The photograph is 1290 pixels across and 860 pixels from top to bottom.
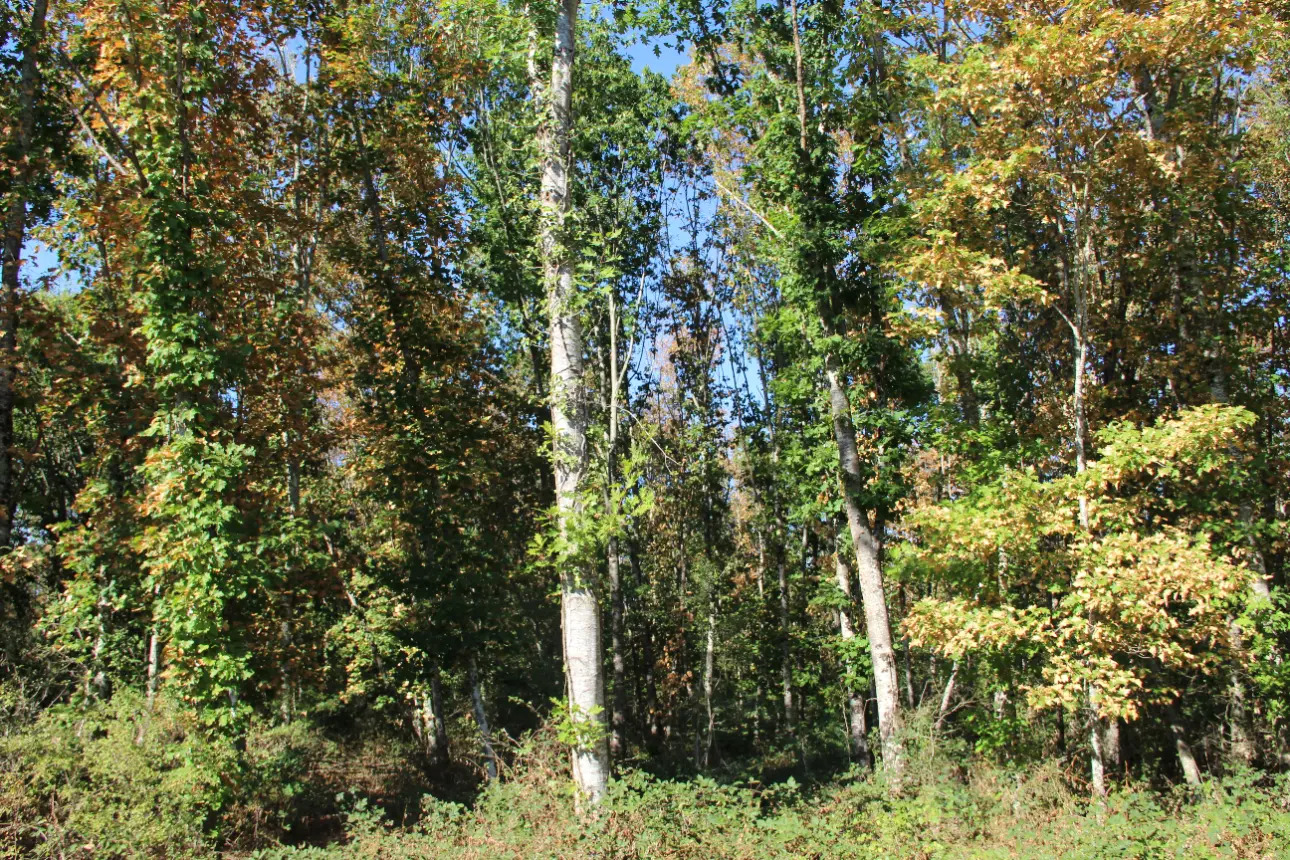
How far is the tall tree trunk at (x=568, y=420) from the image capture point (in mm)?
6305

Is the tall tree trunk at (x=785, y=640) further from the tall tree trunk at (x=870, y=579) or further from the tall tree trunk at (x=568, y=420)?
the tall tree trunk at (x=568, y=420)

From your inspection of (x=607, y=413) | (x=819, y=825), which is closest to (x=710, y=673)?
(x=607, y=413)

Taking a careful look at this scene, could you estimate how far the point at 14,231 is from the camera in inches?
391

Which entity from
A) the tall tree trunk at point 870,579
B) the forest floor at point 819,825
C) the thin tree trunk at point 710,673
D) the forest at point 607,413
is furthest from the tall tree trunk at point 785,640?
the forest floor at point 819,825

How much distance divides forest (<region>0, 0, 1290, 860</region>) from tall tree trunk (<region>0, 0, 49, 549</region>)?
78 mm

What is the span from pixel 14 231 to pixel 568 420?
27.0 ft

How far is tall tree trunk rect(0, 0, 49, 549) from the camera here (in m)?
9.63

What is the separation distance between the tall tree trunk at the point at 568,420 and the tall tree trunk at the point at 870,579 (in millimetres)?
4679

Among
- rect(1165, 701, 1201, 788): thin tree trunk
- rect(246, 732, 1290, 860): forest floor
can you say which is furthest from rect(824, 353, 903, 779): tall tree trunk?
rect(1165, 701, 1201, 788): thin tree trunk

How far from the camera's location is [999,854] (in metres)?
6.07

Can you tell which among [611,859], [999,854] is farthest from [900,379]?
[611,859]

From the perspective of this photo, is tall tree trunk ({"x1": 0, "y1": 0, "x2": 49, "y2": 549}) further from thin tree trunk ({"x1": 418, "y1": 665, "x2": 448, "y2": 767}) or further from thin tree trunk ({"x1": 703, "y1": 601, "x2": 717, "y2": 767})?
thin tree trunk ({"x1": 703, "y1": 601, "x2": 717, "y2": 767})

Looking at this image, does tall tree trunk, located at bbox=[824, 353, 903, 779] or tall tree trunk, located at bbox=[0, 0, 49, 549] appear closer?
tall tree trunk, located at bbox=[0, 0, 49, 549]

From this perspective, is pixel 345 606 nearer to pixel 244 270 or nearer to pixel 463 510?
pixel 463 510
